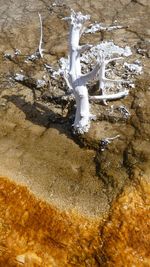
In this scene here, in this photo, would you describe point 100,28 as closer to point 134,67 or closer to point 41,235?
point 134,67

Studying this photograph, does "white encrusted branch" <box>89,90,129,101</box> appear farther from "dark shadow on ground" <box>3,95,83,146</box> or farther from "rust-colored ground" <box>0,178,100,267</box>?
"rust-colored ground" <box>0,178,100,267</box>

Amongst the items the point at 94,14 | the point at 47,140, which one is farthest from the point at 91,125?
the point at 94,14

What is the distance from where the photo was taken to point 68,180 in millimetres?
4238

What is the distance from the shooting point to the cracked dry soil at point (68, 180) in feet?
12.4

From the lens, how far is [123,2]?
6.45 metres

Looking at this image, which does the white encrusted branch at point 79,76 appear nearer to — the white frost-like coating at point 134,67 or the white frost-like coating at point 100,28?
the white frost-like coating at point 134,67

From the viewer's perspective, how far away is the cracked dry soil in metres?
3.77

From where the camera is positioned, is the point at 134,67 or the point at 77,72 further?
the point at 134,67

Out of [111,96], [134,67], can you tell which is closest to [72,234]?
[111,96]

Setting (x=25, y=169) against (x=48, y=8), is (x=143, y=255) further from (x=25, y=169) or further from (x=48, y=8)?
(x=48, y=8)

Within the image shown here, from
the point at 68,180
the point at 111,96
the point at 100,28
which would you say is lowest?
the point at 68,180

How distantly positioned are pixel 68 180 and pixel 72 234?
21.9 inches

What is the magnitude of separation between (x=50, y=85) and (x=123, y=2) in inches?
78.5

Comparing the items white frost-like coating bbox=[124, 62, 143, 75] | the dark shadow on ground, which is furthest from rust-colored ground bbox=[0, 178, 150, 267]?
white frost-like coating bbox=[124, 62, 143, 75]
